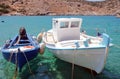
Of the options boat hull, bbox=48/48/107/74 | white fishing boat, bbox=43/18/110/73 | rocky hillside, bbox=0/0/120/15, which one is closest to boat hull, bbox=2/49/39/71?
white fishing boat, bbox=43/18/110/73

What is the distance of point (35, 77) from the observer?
1599 cm

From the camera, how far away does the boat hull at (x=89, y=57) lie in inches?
571

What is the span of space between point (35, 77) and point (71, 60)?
8.05ft

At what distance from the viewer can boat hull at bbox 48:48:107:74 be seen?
1450 cm

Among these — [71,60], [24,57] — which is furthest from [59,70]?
[24,57]

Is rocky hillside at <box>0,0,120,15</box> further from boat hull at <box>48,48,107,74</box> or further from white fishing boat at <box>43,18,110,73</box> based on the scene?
boat hull at <box>48,48,107,74</box>

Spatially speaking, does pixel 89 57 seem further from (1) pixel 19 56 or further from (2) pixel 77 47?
(1) pixel 19 56

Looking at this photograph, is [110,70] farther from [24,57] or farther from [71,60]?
[24,57]

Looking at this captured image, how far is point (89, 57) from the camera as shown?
48.4ft

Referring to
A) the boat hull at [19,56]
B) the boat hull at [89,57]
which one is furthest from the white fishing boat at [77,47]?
the boat hull at [19,56]

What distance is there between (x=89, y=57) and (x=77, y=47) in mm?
883

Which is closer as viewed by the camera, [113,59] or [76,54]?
[76,54]

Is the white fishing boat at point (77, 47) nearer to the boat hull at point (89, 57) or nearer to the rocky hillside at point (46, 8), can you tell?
the boat hull at point (89, 57)

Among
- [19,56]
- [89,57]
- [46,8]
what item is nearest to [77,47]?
[89,57]
